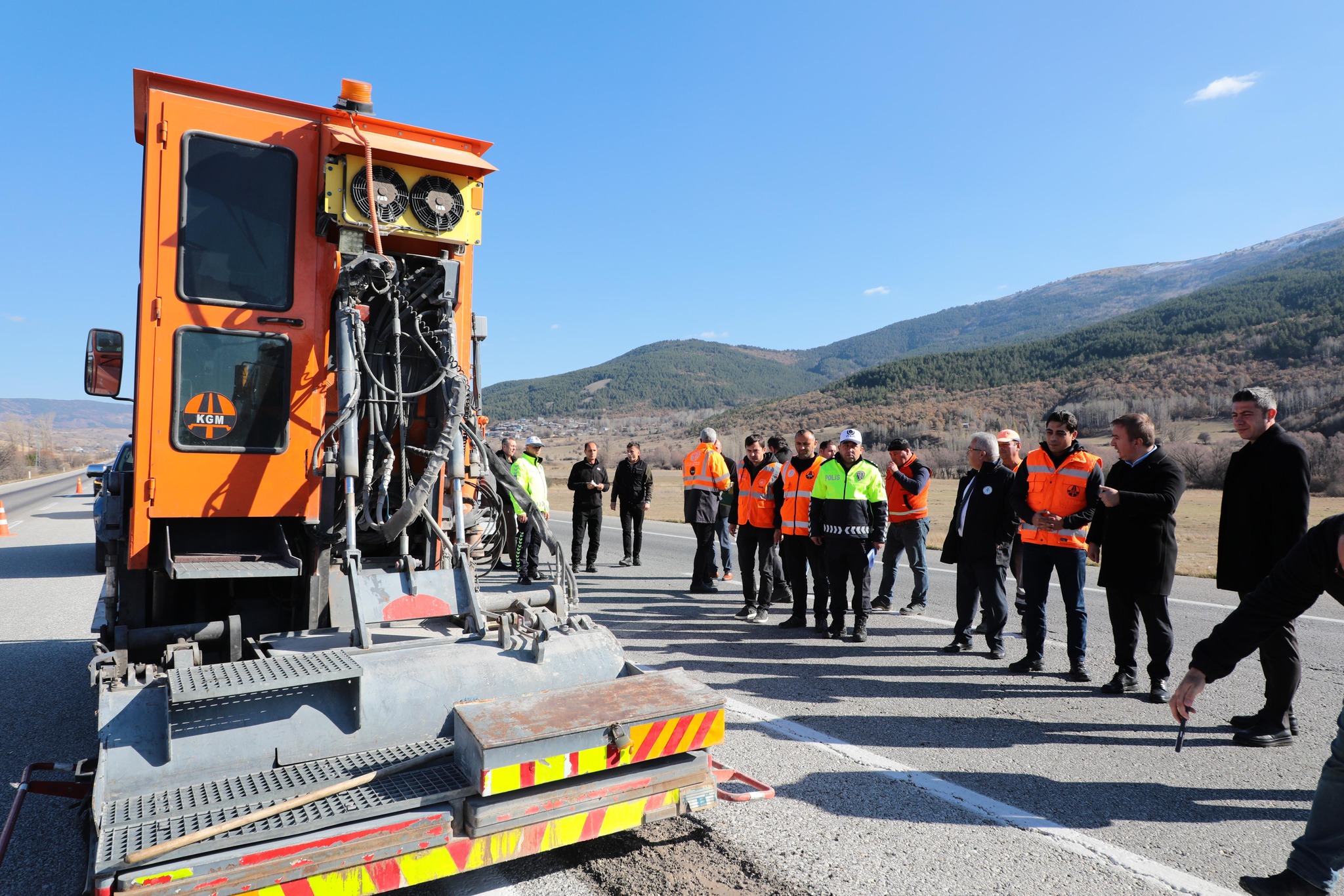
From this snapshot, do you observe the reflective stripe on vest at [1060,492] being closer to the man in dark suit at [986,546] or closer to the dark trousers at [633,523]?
the man in dark suit at [986,546]

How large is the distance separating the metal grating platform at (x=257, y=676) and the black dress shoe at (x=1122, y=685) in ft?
17.0

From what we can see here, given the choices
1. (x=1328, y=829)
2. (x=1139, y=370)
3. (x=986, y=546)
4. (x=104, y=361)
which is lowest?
(x=1328, y=829)

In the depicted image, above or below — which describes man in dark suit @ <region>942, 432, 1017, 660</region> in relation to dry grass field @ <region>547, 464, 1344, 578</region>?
above

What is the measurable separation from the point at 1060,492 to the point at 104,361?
647cm

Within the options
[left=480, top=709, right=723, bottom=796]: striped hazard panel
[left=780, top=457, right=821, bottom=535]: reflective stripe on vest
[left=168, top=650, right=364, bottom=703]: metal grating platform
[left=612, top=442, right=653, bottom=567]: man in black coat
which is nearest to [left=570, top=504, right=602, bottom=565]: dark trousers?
[left=612, top=442, right=653, bottom=567]: man in black coat

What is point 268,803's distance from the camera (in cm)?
269

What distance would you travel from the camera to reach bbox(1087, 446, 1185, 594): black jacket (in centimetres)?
548

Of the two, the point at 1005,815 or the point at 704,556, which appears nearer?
the point at 1005,815

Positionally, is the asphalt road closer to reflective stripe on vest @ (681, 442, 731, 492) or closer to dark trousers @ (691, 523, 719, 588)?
dark trousers @ (691, 523, 719, 588)

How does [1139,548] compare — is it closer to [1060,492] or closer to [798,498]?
[1060,492]

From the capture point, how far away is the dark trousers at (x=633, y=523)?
1192cm

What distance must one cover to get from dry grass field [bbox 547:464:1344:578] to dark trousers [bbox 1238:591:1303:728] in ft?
25.0

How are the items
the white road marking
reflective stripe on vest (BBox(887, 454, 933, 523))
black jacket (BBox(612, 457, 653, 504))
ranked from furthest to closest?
black jacket (BBox(612, 457, 653, 504)), reflective stripe on vest (BBox(887, 454, 933, 523)), the white road marking

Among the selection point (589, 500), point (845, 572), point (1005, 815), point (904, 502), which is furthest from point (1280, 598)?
point (589, 500)
